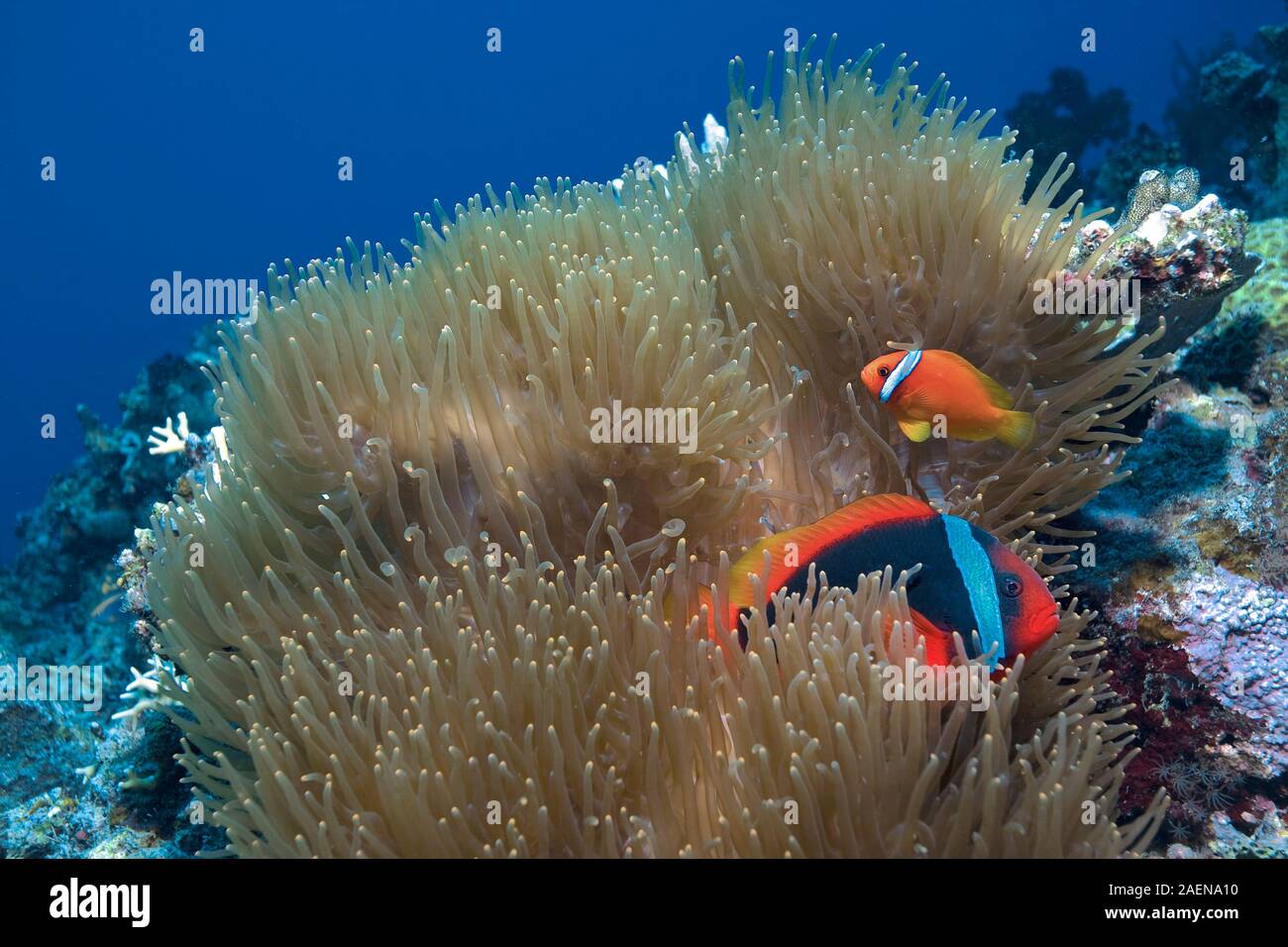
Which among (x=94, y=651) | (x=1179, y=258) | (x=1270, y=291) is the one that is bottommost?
(x=94, y=651)

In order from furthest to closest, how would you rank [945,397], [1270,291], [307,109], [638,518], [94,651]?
1. [307,109]
2. [94,651]
3. [1270,291]
4. [638,518]
5. [945,397]

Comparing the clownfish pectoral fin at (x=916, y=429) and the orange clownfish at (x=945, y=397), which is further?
the clownfish pectoral fin at (x=916, y=429)

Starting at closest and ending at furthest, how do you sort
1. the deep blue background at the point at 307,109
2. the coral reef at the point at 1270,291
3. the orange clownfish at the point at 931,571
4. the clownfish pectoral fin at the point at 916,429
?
the orange clownfish at the point at 931,571 < the clownfish pectoral fin at the point at 916,429 < the coral reef at the point at 1270,291 < the deep blue background at the point at 307,109

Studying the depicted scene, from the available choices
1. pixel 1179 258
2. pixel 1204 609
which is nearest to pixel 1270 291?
pixel 1179 258

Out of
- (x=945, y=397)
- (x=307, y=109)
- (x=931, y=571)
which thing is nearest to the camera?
(x=931, y=571)

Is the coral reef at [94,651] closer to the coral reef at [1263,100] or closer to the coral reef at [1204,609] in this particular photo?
the coral reef at [1204,609]

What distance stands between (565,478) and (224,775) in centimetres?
134

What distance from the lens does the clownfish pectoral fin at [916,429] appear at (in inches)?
108

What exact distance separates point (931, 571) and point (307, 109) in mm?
83809

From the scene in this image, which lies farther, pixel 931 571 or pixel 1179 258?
pixel 1179 258

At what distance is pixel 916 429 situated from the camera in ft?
9.07

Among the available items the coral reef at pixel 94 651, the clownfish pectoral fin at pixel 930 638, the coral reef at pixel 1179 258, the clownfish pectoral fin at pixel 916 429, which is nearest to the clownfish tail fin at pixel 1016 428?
the clownfish pectoral fin at pixel 916 429

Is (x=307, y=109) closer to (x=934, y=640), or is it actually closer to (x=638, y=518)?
(x=638, y=518)

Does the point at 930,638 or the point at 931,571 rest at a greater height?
the point at 931,571
